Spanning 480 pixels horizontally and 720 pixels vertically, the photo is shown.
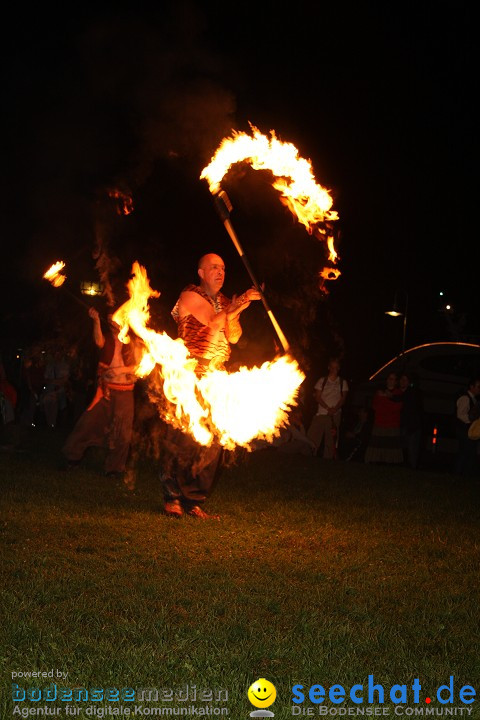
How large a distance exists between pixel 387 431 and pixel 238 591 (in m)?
9.71

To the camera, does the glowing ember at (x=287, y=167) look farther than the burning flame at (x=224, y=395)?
Yes

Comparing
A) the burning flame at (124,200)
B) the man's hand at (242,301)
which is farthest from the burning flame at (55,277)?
the man's hand at (242,301)

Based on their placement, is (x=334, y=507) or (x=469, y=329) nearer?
(x=334, y=507)

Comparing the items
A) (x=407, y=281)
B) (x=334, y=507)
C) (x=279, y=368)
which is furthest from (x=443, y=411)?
(x=407, y=281)

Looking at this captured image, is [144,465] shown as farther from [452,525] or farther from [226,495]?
[452,525]

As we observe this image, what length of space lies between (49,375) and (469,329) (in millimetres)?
16744

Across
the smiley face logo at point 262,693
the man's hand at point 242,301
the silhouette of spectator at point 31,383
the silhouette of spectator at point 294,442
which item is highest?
the silhouette of spectator at point 31,383

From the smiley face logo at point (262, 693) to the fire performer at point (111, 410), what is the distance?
7037 millimetres

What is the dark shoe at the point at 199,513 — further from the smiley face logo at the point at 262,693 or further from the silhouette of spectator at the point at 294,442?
the silhouette of spectator at the point at 294,442

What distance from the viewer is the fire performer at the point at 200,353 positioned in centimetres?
802

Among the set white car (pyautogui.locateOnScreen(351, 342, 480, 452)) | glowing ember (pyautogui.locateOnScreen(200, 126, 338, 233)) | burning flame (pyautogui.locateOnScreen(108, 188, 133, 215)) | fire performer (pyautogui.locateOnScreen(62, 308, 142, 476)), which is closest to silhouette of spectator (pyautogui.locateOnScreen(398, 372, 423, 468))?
white car (pyautogui.locateOnScreen(351, 342, 480, 452))

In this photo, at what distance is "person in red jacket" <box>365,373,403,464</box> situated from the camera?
14.9m

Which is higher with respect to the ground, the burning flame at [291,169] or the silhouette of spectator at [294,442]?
the burning flame at [291,169]

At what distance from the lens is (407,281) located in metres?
28.7
